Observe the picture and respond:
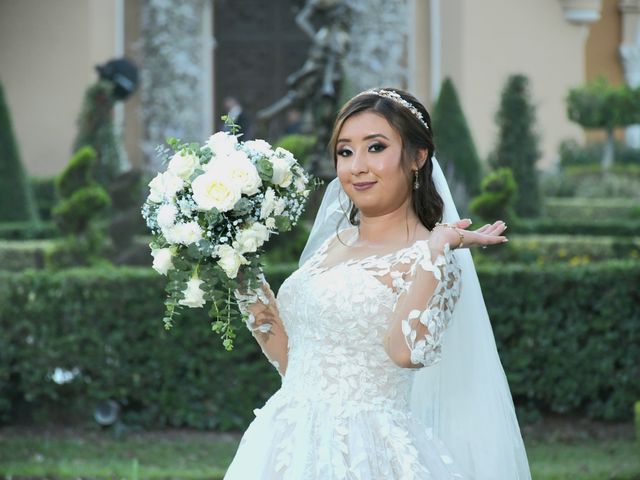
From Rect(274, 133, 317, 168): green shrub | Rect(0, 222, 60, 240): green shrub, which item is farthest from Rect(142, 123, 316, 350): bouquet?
Rect(0, 222, 60, 240): green shrub

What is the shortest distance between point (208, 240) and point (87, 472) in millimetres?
3281

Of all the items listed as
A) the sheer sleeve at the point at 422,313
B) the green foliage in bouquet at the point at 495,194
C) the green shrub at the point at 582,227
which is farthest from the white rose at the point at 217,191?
the green shrub at the point at 582,227

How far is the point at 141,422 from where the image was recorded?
723 centimetres

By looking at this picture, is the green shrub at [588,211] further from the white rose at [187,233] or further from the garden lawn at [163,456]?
the white rose at [187,233]

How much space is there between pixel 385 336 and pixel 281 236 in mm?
5738

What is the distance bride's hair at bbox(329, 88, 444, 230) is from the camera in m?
3.22

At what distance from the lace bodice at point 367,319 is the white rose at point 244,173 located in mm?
303

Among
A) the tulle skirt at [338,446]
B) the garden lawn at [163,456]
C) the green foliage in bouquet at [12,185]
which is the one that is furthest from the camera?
the green foliage in bouquet at [12,185]

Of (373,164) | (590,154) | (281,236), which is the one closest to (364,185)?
(373,164)

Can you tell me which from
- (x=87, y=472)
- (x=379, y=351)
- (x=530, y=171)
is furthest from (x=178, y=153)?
(x=530, y=171)

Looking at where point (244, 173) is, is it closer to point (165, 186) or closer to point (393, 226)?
point (165, 186)

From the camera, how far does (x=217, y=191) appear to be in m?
3.16

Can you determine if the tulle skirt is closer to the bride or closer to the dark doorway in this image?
the bride

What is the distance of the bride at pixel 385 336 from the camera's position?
10.1 ft
